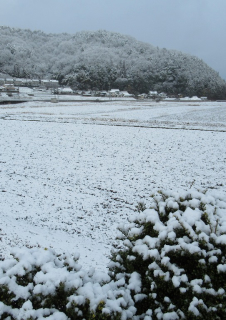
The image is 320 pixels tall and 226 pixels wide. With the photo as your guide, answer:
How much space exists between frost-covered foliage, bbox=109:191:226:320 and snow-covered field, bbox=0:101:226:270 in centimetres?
156

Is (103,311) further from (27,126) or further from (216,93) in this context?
(216,93)

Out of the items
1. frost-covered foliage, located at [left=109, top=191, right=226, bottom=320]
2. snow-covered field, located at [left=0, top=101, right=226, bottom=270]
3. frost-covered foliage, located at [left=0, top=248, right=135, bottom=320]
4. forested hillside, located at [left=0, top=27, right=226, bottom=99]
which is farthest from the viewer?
forested hillside, located at [left=0, top=27, right=226, bottom=99]

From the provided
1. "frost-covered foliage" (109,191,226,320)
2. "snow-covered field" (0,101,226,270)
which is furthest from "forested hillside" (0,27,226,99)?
"frost-covered foliage" (109,191,226,320)

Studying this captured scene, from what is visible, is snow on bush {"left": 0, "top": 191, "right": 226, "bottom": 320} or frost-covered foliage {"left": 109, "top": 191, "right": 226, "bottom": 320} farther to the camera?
frost-covered foliage {"left": 109, "top": 191, "right": 226, "bottom": 320}

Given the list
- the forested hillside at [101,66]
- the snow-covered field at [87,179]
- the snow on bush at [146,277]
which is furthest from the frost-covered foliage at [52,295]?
the forested hillside at [101,66]

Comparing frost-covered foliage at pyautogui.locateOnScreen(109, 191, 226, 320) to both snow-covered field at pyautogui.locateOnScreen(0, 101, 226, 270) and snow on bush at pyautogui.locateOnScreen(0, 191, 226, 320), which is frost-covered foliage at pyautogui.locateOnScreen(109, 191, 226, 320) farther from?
snow-covered field at pyautogui.locateOnScreen(0, 101, 226, 270)

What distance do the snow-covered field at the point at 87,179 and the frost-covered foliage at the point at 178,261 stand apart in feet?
5.12

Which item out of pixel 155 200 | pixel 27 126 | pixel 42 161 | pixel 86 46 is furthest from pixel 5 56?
pixel 155 200

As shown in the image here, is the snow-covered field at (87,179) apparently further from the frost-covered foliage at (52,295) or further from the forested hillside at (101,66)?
the forested hillside at (101,66)

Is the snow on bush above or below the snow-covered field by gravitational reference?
above

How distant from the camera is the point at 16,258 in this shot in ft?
9.72

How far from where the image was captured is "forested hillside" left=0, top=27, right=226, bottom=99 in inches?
5010

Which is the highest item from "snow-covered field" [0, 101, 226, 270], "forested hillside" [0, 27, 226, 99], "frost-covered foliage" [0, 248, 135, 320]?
"forested hillside" [0, 27, 226, 99]

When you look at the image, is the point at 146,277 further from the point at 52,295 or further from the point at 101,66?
the point at 101,66
